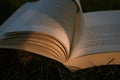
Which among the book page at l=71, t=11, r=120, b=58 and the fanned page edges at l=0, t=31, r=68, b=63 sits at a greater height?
the fanned page edges at l=0, t=31, r=68, b=63

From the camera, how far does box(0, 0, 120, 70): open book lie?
1.40m

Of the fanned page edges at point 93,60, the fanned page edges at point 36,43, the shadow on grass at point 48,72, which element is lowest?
the shadow on grass at point 48,72

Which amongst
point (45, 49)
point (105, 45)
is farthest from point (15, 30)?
point (105, 45)

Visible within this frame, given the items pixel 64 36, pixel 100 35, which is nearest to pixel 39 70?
pixel 64 36

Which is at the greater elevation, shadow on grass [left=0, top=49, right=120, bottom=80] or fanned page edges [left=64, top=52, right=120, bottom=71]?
fanned page edges [left=64, top=52, right=120, bottom=71]

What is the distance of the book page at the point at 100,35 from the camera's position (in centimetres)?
142

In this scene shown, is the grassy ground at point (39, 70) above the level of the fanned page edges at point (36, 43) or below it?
below

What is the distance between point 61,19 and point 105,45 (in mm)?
259

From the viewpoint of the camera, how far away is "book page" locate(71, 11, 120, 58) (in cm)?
142

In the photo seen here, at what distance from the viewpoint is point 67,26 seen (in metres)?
1.57

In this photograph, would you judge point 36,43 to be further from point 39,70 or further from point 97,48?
point 97,48

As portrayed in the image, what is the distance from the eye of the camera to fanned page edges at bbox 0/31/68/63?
1.39 metres

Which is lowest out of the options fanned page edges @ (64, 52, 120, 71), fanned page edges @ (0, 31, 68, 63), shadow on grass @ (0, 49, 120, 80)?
shadow on grass @ (0, 49, 120, 80)

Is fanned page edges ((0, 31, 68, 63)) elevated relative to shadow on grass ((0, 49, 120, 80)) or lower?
elevated
